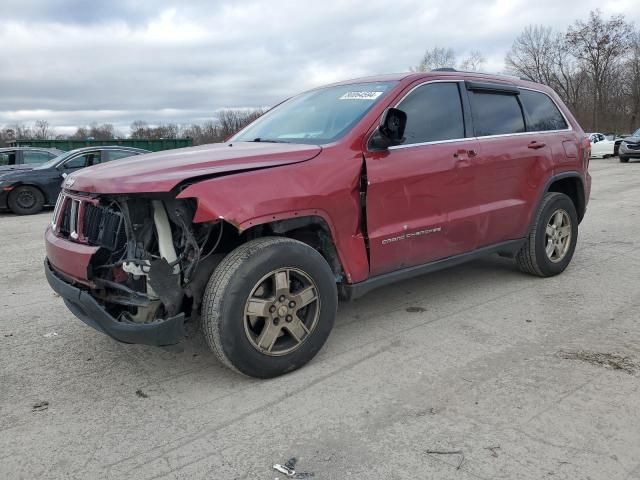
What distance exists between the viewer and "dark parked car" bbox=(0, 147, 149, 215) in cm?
1212

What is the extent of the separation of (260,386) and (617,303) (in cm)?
327

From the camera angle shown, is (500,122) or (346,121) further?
(500,122)

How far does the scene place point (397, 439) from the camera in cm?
275

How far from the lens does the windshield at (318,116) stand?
12.8 ft

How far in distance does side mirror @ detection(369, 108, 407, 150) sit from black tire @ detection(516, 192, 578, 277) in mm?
2207

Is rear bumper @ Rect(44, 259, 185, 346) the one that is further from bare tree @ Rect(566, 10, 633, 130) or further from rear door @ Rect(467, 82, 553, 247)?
bare tree @ Rect(566, 10, 633, 130)

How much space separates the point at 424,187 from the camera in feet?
13.2

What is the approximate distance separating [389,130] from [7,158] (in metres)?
14.0

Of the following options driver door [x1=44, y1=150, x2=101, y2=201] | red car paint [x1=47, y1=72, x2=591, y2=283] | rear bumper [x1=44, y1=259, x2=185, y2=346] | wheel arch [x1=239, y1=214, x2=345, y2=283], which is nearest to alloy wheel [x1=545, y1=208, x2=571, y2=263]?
red car paint [x1=47, y1=72, x2=591, y2=283]

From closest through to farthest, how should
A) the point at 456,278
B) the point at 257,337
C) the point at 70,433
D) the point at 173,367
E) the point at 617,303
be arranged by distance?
the point at 70,433 < the point at 257,337 < the point at 173,367 < the point at 617,303 < the point at 456,278

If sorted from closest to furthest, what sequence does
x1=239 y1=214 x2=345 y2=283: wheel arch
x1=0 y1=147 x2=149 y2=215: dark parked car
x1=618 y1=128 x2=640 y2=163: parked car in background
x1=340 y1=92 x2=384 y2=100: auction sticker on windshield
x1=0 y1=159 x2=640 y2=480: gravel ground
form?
x1=0 y1=159 x2=640 y2=480: gravel ground < x1=239 y1=214 x2=345 y2=283: wheel arch < x1=340 y1=92 x2=384 y2=100: auction sticker on windshield < x1=0 y1=147 x2=149 y2=215: dark parked car < x1=618 y1=128 x2=640 y2=163: parked car in background

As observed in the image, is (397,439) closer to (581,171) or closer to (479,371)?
(479,371)

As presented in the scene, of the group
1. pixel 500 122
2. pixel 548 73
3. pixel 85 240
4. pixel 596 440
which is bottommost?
pixel 596 440

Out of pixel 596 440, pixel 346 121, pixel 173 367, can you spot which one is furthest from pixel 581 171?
pixel 173 367
